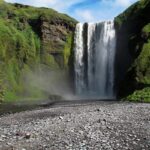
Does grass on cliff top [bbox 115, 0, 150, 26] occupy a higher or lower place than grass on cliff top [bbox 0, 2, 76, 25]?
lower

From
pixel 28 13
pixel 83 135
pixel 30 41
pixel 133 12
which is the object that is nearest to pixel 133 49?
pixel 133 12

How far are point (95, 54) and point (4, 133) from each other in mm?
95174

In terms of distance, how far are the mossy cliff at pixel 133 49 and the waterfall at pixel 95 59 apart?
2.56 m

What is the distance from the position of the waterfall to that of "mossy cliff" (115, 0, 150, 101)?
2561 millimetres

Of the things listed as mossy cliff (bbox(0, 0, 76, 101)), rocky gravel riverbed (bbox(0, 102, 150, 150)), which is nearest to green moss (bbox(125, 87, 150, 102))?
rocky gravel riverbed (bbox(0, 102, 150, 150))

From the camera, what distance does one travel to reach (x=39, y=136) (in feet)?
108

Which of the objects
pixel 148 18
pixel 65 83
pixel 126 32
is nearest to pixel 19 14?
pixel 65 83

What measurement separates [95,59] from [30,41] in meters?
35.7

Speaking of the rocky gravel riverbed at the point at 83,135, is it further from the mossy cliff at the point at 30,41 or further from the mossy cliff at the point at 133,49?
the mossy cliff at the point at 30,41

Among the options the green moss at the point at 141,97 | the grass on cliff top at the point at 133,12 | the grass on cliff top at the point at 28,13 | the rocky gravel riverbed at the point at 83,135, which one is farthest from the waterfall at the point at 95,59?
the rocky gravel riverbed at the point at 83,135

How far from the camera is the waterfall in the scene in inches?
4830

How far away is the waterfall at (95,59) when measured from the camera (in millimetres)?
122688

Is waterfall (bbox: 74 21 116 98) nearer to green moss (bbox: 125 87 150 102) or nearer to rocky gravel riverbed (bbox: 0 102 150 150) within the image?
green moss (bbox: 125 87 150 102)

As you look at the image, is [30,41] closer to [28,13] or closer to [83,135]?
[28,13]
